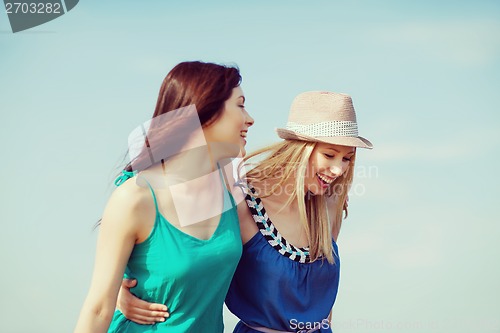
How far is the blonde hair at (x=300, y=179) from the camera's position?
12.9 ft

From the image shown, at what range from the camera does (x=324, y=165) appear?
3896mm

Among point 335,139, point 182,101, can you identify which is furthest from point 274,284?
point 182,101

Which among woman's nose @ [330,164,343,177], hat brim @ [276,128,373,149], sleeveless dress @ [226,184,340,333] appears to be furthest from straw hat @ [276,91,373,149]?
sleeveless dress @ [226,184,340,333]

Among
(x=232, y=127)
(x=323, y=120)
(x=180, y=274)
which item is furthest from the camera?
(x=323, y=120)

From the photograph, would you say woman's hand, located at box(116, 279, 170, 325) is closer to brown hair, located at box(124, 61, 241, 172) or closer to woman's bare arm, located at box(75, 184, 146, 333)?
woman's bare arm, located at box(75, 184, 146, 333)

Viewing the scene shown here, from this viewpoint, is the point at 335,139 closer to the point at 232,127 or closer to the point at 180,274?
the point at 232,127

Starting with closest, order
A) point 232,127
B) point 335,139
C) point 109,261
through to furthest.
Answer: point 109,261, point 232,127, point 335,139

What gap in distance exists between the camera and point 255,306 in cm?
377

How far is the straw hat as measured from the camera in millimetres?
3877

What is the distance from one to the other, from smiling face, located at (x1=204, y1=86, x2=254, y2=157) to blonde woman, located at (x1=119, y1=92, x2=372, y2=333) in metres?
0.48

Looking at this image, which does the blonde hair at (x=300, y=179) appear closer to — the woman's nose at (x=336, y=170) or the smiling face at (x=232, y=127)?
the woman's nose at (x=336, y=170)

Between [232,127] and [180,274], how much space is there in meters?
0.78

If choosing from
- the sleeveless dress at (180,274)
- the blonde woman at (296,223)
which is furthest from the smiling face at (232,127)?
the blonde woman at (296,223)

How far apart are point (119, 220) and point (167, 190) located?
327mm
